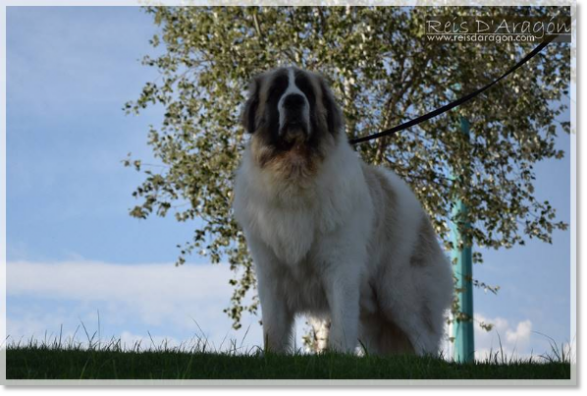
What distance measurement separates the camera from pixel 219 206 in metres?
9.31

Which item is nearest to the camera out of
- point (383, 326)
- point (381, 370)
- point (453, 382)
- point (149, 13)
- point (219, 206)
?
point (453, 382)

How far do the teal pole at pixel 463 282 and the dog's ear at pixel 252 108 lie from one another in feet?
16.2

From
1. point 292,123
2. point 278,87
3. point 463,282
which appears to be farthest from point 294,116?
point 463,282

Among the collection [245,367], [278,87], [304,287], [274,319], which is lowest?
[245,367]

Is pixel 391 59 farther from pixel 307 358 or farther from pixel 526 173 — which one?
pixel 307 358

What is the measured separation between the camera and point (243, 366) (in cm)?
404

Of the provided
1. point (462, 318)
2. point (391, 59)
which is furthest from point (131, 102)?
point (462, 318)

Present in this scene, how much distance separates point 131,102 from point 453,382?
737cm

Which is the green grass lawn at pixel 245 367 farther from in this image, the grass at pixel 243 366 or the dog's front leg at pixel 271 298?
the dog's front leg at pixel 271 298

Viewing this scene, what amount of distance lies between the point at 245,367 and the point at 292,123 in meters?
1.75

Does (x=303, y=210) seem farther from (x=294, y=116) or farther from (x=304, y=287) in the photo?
(x=294, y=116)

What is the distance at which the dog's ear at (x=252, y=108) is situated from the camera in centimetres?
527

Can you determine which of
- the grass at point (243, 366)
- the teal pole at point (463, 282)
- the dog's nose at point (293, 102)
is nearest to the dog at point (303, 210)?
the dog's nose at point (293, 102)

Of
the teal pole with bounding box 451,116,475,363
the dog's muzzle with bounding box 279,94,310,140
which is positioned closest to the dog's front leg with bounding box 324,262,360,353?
the dog's muzzle with bounding box 279,94,310,140
